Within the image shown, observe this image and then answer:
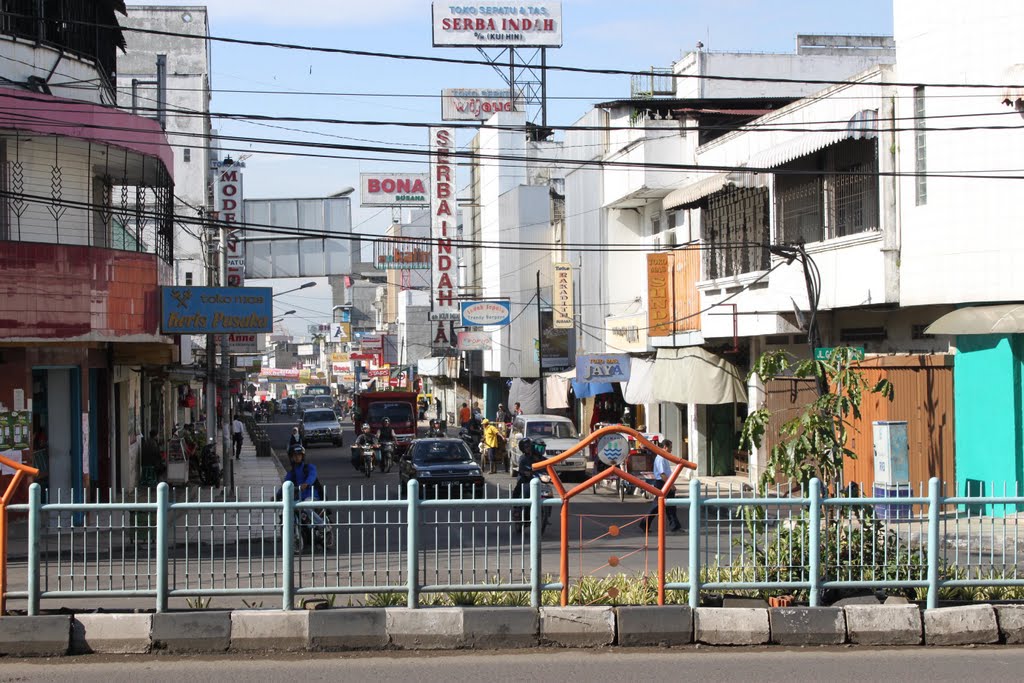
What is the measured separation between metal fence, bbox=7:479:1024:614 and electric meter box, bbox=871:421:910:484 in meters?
7.19

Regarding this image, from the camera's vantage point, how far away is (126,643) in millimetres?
10352

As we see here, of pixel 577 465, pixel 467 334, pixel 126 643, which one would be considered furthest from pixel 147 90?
pixel 126 643

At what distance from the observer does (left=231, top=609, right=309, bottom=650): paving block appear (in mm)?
10406

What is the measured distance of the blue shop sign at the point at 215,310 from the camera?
851 inches

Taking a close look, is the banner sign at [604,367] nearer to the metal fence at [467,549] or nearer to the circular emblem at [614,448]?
the circular emblem at [614,448]

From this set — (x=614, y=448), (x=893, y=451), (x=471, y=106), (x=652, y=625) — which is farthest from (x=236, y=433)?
(x=471, y=106)

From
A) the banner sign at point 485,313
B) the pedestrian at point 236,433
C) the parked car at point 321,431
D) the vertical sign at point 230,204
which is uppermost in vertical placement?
the vertical sign at point 230,204

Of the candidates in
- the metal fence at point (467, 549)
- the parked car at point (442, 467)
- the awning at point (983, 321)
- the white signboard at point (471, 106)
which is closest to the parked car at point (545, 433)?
the parked car at point (442, 467)

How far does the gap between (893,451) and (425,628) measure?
10694 mm

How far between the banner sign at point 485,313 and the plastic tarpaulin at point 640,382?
10.7 m

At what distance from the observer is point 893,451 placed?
733 inches

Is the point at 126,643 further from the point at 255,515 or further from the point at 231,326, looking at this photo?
the point at 231,326

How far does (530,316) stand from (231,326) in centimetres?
3425

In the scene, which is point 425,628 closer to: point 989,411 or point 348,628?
point 348,628
